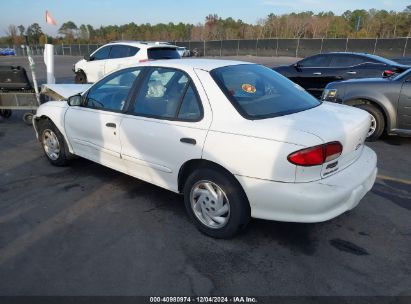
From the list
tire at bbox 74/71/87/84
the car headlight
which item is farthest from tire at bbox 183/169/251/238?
tire at bbox 74/71/87/84

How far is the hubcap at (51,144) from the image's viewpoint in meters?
5.04

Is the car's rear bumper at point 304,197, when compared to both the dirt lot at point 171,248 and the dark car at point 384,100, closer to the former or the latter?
the dirt lot at point 171,248

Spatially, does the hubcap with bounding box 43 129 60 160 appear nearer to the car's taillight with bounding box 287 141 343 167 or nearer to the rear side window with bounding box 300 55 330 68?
the car's taillight with bounding box 287 141 343 167

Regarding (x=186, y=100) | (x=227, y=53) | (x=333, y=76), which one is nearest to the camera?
(x=186, y=100)

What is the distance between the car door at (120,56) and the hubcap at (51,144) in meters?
6.80

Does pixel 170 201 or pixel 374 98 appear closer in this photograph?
pixel 170 201

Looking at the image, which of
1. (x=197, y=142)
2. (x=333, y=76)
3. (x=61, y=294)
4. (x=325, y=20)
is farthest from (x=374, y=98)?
(x=325, y=20)

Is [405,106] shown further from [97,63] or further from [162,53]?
[97,63]

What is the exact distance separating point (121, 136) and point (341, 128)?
224 cm

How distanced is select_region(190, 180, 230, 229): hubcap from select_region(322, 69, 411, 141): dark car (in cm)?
433

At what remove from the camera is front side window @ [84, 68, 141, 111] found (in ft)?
13.0

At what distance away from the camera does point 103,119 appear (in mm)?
4082

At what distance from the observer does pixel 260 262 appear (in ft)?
9.78

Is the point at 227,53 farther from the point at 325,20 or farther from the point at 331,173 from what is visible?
the point at 325,20
